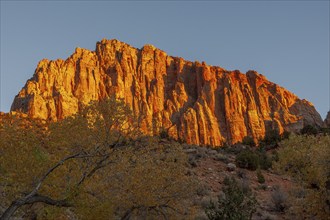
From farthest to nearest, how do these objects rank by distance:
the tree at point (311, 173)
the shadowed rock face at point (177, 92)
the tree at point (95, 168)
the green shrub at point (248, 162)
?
the shadowed rock face at point (177, 92), the green shrub at point (248, 162), the tree at point (311, 173), the tree at point (95, 168)

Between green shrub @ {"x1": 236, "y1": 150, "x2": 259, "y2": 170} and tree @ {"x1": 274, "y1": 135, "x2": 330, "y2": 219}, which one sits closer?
tree @ {"x1": 274, "y1": 135, "x2": 330, "y2": 219}

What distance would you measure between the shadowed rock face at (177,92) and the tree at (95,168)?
90.0 meters

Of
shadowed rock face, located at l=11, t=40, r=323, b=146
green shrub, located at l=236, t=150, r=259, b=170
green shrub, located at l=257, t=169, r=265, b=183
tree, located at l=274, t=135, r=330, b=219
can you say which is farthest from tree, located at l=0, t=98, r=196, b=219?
shadowed rock face, located at l=11, t=40, r=323, b=146

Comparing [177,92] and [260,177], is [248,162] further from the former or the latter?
[177,92]

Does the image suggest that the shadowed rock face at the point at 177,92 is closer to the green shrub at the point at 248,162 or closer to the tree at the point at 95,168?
the green shrub at the point at 248,162

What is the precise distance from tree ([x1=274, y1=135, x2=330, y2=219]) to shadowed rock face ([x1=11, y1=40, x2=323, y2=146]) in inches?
3351

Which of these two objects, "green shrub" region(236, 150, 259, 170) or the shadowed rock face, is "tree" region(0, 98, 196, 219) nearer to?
"green shrub" region(236, 150, 259, 170)

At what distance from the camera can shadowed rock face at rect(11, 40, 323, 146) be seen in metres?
117

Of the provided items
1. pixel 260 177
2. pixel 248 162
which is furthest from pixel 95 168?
pixel 248 162

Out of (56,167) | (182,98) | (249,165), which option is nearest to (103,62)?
(182,98)

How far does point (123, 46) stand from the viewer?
5522 inches

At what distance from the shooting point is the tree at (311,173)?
24031 mm

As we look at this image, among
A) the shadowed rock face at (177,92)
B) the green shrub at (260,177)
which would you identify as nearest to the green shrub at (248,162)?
the green shrub at (260,177)

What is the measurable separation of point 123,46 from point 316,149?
395ft
